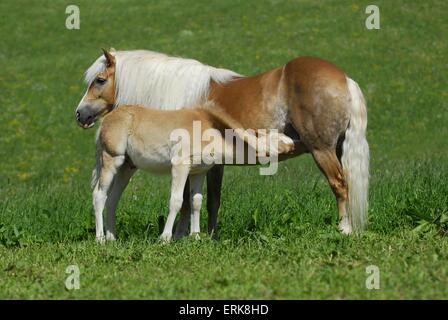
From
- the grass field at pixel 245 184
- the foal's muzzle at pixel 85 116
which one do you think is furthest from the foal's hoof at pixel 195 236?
the foal's muzzle at pixel 85 116

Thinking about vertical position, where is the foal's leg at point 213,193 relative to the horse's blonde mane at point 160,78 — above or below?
below

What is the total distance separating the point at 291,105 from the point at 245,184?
276 centimetres

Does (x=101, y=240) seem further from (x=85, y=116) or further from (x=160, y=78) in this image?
(x=160, y=78)

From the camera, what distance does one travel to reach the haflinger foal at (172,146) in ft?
27.0

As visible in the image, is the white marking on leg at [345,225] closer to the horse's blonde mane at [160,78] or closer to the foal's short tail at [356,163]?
the foal's short tail at [356,163]

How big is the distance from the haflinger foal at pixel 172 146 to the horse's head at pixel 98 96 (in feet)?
2.34

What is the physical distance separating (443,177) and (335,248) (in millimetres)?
2931

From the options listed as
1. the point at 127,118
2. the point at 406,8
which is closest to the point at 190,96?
the point at 127,118

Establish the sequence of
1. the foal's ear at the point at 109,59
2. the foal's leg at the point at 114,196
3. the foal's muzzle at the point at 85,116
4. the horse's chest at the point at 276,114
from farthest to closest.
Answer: the foal's muzzle at the point at 85,116 → the foal's ear at the point at 109,59 → the foal's leg at the point at 114,196 → the horse's chest at the point at 276,114

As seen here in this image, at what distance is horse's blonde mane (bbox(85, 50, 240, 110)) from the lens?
9.11 m

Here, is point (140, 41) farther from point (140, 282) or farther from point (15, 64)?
point (140, 282)

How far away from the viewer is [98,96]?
9516mm

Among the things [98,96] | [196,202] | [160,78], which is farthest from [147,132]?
[98,96]

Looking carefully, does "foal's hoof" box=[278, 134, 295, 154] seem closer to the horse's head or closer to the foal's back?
the foal's back
